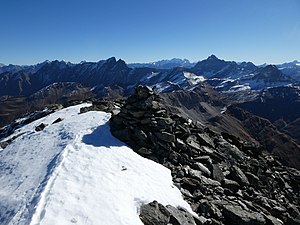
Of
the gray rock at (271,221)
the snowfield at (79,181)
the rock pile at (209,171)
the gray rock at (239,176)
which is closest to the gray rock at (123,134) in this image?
the rock pile at (209,171)

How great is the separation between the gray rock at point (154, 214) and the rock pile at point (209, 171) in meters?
2.80

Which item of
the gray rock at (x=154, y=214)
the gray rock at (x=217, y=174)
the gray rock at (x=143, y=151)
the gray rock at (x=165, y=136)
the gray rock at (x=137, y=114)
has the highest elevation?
the gray rock at (x=137, y=114)

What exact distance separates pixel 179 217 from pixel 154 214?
1800mm

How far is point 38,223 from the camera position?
14141 mm

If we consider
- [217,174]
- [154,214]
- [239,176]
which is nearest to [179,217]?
[154,214]

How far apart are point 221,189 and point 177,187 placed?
4.56 metres

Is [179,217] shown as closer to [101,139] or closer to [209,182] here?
[209,182]

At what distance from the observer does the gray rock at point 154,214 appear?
17406 millimetres

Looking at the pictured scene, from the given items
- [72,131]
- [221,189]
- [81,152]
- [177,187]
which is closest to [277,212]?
[221,189]

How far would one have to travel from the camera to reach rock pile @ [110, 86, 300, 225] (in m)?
22.7

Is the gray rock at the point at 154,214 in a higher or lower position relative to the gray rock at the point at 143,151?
lower

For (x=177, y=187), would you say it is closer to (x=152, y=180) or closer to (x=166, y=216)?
(x=152, y=180)

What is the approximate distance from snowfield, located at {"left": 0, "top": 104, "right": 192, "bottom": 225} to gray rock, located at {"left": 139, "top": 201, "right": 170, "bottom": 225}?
0.43m

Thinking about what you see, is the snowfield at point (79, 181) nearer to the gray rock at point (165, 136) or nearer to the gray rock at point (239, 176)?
the gray rock at point (165, 136)
